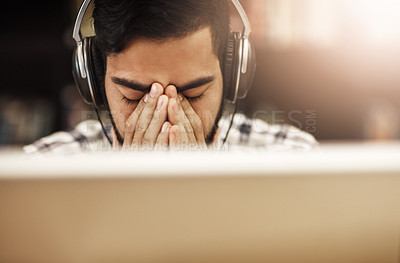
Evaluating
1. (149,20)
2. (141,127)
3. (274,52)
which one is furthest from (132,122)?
(274,52)

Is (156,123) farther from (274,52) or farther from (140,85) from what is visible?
(274,52)

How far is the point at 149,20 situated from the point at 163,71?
69 millimetres

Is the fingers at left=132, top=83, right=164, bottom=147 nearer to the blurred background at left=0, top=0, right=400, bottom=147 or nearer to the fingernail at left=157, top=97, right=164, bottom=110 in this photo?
the fingernail at left=157, top=97, right=164, bottom=110

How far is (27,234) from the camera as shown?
61 cm

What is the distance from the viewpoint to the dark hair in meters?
0.44

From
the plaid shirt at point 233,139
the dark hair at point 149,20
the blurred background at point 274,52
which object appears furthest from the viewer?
the blurred background at point 274,52

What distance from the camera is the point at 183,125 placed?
490mm

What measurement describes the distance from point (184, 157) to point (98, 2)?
0.26m

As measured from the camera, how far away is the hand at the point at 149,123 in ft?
1.54

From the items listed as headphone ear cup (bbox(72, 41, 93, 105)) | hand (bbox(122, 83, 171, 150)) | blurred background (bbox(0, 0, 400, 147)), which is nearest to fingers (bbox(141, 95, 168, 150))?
hand (bbox(122, 83, 171, 150))

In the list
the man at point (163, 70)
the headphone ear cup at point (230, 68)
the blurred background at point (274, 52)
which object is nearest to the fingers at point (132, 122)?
the man at point (163, 70)

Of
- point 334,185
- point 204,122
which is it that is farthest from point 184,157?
point 334,185

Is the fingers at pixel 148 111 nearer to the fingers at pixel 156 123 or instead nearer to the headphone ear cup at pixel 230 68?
the fingers at pixel 156 123

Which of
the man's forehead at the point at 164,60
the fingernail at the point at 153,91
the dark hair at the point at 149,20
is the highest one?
the dark hair at the point at 149,20
